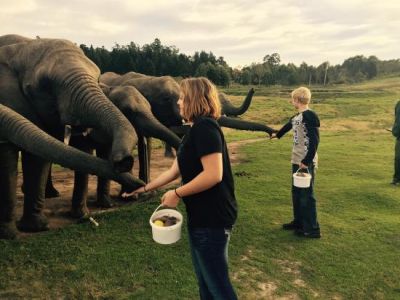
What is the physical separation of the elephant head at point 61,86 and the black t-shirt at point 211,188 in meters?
2.07

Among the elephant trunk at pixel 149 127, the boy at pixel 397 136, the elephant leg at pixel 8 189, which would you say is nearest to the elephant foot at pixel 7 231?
the elephant leg at pixel 8 189

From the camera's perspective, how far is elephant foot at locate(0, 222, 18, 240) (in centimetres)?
605

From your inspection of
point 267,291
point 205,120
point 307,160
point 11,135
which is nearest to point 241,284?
point 267,291

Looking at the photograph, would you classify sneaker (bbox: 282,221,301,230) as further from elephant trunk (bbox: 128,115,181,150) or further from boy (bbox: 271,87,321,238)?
elephant trunk (bbox: 128,115,181,150)

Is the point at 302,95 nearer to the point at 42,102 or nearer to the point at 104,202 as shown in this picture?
the point at 42,102

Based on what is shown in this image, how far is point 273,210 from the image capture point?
8023 mm

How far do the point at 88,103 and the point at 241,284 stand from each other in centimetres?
306

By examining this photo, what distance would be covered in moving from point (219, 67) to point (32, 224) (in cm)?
6009

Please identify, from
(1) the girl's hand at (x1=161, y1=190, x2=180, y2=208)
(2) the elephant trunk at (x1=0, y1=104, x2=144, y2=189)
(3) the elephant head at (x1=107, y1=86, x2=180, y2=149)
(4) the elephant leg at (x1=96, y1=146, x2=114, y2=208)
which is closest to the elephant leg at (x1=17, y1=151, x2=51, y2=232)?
(2) the elephant trunk at (x1=0, y1=104, x2=144, y2=189)

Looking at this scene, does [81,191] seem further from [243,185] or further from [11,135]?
Answer: [243,185]

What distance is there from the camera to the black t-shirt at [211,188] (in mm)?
3207

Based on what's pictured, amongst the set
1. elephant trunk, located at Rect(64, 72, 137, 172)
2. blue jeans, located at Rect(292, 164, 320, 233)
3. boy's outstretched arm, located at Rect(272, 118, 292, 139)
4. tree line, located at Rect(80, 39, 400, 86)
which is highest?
tree line, located at Rect(80, 39, 400, 86)

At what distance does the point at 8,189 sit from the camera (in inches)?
236

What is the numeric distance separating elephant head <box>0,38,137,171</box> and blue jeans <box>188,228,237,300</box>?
220cm
